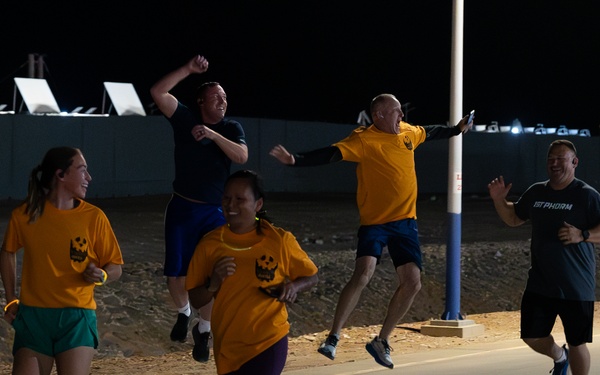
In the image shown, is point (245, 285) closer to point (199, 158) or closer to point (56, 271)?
point (56, 271)

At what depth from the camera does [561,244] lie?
9422 millimetres

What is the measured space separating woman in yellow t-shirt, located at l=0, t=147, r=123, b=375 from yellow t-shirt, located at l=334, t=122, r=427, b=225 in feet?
13.3

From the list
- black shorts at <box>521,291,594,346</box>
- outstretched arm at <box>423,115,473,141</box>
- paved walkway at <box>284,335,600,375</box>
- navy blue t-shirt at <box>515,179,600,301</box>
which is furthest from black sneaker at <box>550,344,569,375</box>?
outstretched arm at <box>423,115,473,141</box>

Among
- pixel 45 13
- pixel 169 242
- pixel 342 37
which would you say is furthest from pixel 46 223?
pixel 342 37

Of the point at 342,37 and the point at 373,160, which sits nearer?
the point at 373,160

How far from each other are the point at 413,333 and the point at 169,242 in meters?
6.16

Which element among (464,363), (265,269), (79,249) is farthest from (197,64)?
(464,363)

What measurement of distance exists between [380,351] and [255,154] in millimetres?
24917

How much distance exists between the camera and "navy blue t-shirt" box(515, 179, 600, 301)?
30.9 feet

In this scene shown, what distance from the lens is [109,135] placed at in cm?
3209

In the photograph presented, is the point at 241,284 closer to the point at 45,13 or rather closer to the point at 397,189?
the point at 397,189

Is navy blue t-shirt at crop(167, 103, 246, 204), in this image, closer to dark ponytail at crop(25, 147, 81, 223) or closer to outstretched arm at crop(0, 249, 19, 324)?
dark ponytail at crop(25, 147, 81, 223)

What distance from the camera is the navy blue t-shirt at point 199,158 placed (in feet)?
33.6

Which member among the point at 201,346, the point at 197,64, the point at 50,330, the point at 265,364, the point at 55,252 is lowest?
the point at 201,346
